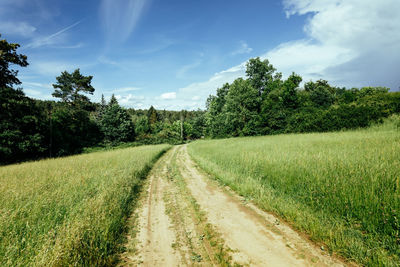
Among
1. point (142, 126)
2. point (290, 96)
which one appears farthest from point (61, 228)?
point (142, 126)

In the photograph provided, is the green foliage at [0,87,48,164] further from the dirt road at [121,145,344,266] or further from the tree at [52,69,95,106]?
the dirt road at [121,145,344,266]

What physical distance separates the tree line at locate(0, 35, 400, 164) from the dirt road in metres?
23.1

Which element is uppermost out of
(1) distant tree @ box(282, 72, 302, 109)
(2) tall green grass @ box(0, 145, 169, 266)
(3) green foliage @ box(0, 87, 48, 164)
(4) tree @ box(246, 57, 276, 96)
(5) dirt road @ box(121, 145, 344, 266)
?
(4) tree @ box(246, 57, 276, 96)

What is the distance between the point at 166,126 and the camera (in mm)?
61438

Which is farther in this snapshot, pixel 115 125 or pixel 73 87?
pixel 115 125

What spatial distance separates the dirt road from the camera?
288 cm

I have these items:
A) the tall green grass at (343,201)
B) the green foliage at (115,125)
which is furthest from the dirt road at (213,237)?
the green foliage at (115,125)

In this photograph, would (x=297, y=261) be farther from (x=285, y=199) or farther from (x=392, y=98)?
(x=392, y=98)

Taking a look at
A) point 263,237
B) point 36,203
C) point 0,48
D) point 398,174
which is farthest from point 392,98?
point 0,48

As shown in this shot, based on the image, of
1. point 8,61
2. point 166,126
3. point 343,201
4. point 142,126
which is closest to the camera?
point 343,201

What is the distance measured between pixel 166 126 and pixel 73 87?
102 feet

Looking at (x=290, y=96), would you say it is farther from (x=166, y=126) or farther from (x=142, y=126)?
(x=142, y=126)

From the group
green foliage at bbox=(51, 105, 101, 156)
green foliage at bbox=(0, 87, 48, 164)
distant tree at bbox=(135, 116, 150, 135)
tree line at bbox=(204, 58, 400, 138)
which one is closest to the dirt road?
tree line at bbox=(204, 58, 400, 138)

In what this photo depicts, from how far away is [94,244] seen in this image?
10.6 ft
